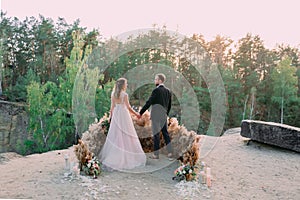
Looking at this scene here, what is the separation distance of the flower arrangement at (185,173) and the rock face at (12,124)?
11.5 m

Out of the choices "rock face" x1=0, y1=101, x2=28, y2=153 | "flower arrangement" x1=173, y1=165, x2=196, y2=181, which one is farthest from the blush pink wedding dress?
"rock face" x1=0, y1=101, x2=28, y2=153

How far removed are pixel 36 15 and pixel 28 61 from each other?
2.71 meters

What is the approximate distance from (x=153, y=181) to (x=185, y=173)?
46cm

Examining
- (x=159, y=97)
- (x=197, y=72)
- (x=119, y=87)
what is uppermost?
(x=197, y=72)

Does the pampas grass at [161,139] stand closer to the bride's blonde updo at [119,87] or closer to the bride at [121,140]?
the bride at [121,140]

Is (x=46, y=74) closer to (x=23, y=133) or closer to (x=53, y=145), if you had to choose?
(x=23, y=133)

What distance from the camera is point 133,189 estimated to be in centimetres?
358

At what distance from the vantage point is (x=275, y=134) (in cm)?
601

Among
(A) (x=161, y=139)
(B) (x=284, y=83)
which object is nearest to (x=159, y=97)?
(A) (x=161, y=139)

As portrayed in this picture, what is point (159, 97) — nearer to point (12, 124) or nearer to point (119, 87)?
point (119, 87)

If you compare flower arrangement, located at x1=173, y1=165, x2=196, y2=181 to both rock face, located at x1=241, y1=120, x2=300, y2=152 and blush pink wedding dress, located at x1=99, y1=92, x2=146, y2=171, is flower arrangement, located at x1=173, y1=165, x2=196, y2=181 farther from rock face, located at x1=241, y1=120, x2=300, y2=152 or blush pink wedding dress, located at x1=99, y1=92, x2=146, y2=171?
rock face, located at x1=241, y1=120, x2=300, y2=152

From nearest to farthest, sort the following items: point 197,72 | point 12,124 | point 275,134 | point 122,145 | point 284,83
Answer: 1. point 122,145
2. point 275,134
3. point 197,72
4. point 284,83
5. point 12,124

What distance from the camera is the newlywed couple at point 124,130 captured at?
4266 mm

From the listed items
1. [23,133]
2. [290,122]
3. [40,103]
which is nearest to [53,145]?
[40,103]
